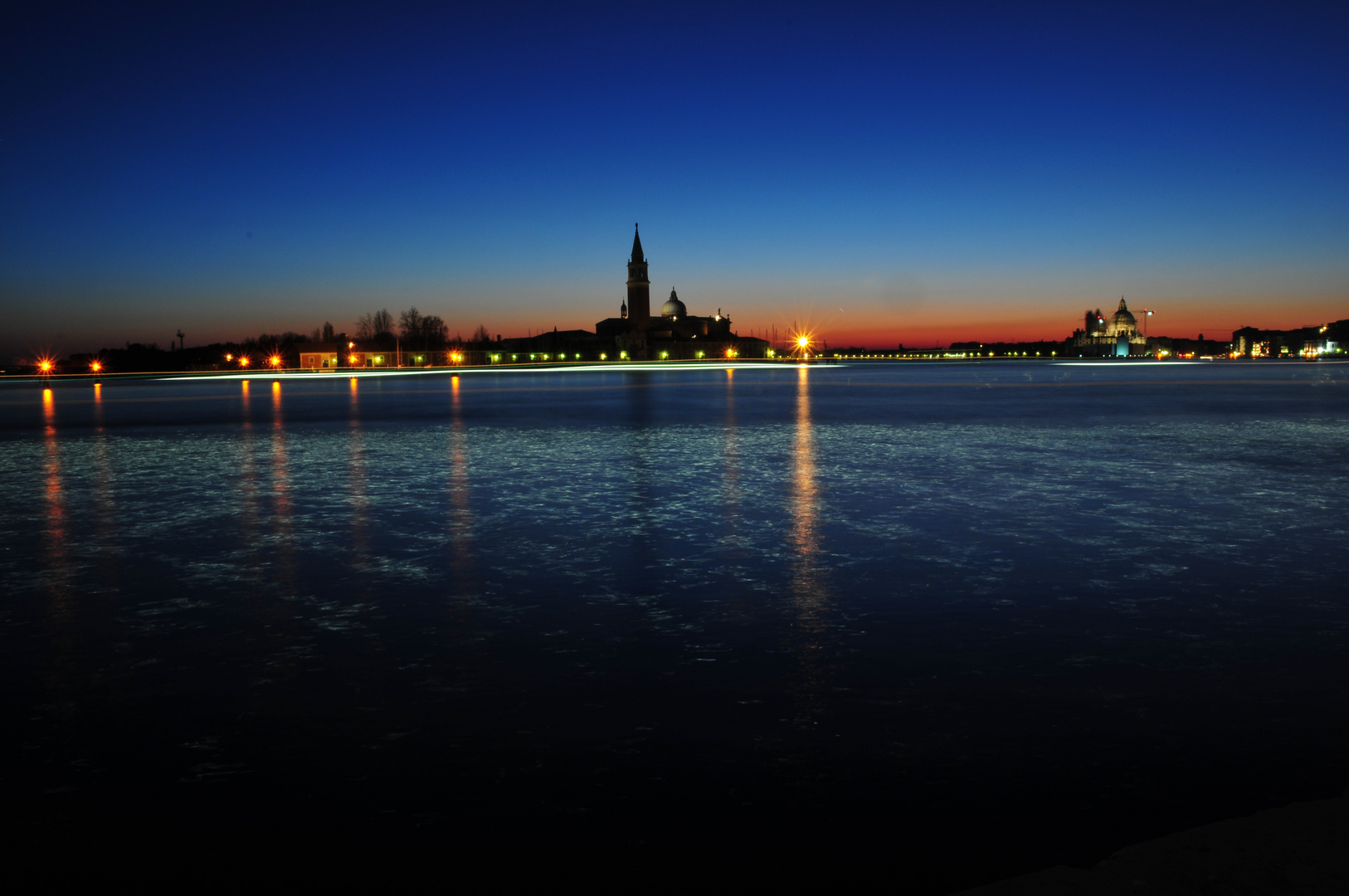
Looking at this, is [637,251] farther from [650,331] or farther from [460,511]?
[460,511]

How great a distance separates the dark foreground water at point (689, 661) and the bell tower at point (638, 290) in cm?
16804

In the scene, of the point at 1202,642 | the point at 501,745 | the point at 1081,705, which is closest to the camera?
the point at 501,745

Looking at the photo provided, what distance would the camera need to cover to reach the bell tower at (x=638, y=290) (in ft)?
592

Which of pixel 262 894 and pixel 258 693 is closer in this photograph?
pixel 262 894

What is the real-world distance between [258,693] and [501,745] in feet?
5.83

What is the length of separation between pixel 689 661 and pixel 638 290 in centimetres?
17772

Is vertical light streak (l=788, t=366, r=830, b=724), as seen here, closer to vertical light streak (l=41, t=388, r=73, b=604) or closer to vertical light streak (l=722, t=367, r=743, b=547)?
vertical light streak (l=722, t=367, r=743, b=547)

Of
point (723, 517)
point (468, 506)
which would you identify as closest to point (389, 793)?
point (723, 517)

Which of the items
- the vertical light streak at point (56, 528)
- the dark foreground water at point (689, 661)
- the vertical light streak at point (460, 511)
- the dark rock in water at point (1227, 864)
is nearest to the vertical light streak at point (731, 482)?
the dark foreground water at point (689, 661)

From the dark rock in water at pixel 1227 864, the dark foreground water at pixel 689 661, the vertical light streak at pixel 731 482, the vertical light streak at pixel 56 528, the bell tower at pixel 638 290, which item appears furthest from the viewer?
the bell tower at pixel 638 290

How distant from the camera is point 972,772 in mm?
4441

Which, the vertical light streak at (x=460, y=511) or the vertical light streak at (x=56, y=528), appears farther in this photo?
the vertical light streak at (x=460, y=511)

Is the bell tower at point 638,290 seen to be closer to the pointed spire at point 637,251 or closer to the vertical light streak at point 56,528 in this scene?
the pointed spire at point 637,251

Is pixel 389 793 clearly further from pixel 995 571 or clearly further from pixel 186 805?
pixel 995 571
